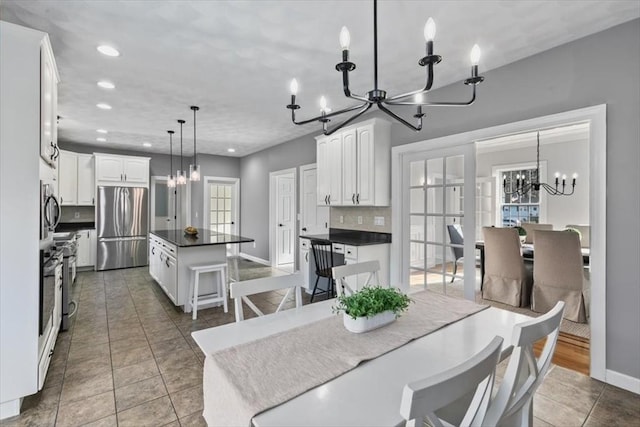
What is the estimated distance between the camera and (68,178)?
19.9 feet

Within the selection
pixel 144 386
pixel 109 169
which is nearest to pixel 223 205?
pixel 109 169

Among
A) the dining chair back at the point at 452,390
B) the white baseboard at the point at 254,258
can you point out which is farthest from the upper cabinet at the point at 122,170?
the dining chair back at the point at 452,390

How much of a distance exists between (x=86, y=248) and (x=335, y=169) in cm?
517

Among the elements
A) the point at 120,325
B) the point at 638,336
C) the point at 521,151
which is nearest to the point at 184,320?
the point at 120,325

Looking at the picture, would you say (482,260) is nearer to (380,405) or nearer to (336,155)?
(336,155)

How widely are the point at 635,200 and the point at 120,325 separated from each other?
15.7 ft

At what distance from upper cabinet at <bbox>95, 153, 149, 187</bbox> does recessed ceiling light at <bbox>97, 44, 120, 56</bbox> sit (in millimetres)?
4310

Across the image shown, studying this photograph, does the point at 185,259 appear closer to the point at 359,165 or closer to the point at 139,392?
the point at 139,392

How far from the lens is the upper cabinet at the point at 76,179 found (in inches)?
236

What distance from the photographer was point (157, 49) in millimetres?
2648

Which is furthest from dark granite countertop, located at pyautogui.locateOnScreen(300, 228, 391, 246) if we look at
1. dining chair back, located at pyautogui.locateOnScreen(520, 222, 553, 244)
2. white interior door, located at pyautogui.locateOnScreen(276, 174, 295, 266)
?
dining chair back, located at pyautogui.locateOnScreen(520, 222, 553, 244)

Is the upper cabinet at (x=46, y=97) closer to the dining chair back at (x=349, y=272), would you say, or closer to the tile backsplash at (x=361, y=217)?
the dining chair back at (x=349, y=272)

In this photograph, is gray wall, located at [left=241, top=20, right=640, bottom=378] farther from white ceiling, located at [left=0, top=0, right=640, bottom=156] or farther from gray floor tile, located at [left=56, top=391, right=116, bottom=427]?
gray floor tile, located at [left=56, top=391, right=116, bottom=427]

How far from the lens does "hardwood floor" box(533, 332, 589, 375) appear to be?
261cm
